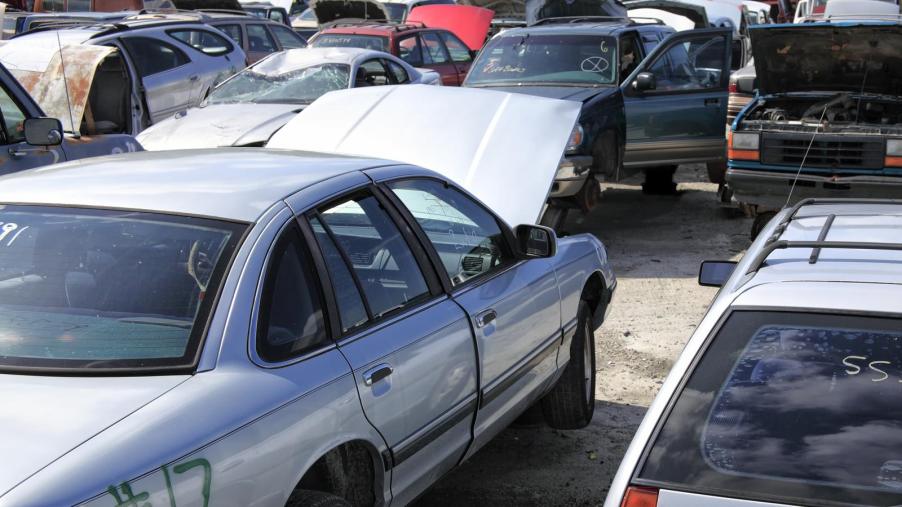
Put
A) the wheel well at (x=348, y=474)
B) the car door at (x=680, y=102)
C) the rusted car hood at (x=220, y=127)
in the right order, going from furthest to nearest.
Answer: the car door at (x=680, y=102) → the rusted car hood at (x=220, y=127) → the wheel well at (x=348, y=474)

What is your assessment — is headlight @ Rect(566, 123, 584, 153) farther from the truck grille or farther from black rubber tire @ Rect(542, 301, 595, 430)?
black rubber tire @ Rect(542, 301, 595, 430)

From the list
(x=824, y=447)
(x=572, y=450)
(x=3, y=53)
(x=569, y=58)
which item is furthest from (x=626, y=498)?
(x=3, y=53)

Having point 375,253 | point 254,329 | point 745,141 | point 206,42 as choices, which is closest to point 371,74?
point 206,42

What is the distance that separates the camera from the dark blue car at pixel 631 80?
10.8m

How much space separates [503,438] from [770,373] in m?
2.88

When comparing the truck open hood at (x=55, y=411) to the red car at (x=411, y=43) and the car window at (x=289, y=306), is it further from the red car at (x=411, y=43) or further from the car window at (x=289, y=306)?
the red car at (x=411, y=43)

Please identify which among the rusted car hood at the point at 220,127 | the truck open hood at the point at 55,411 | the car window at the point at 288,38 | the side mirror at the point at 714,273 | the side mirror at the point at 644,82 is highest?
the truck open hood at the point at 55,411

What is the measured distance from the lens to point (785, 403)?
109 inches

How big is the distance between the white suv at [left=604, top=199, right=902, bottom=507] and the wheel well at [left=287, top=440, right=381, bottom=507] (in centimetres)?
102

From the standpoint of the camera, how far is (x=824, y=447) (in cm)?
266

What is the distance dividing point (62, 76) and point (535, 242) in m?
6.78

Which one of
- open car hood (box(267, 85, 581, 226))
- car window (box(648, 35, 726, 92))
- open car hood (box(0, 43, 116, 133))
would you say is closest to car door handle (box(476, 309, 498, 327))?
open car hood (box(267, 85, 581, 226))

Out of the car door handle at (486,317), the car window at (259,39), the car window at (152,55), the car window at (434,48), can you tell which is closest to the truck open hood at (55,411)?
the car door handle at (486,317)

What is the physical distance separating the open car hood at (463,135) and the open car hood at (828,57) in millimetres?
3515
